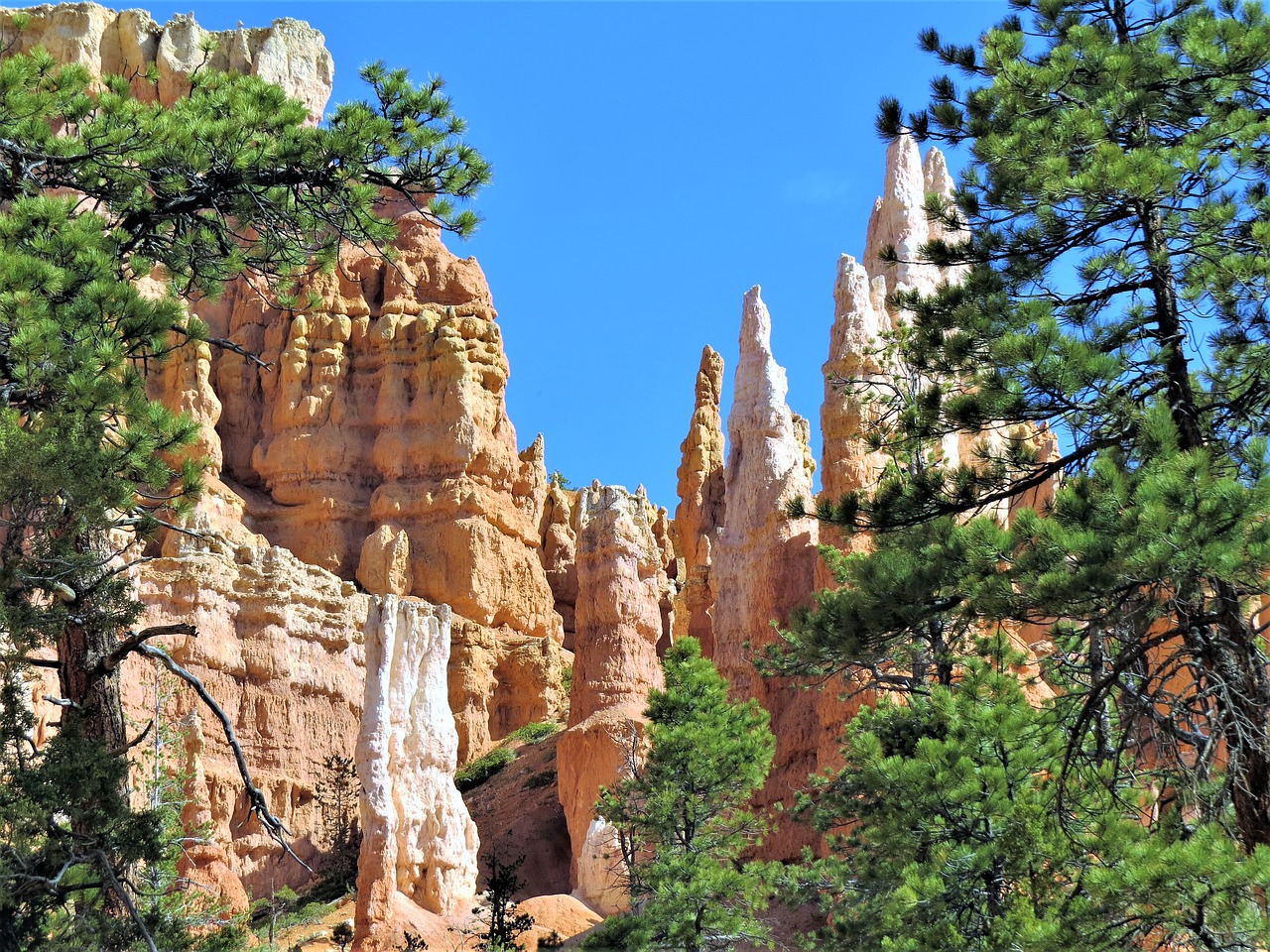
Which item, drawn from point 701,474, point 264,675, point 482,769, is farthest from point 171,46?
point 482,769

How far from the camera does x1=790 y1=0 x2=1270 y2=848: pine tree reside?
9797mm

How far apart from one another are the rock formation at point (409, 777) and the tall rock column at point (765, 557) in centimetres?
638

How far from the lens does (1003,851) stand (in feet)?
44.6

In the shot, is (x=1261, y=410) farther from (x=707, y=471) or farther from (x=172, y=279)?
(x=707, y=471)

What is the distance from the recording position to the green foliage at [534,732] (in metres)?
42.9

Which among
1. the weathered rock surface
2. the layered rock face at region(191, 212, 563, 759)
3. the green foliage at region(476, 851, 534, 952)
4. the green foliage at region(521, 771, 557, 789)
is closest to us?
the green foliage at region(476, 851, 534, 952)

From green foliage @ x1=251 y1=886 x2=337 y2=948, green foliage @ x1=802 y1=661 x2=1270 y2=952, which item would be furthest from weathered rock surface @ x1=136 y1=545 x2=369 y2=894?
green foliage @ x1=802 y1=661 x2=1270 y2=952

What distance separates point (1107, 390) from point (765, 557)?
918 inches

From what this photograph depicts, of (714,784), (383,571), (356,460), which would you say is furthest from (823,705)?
(356,460)

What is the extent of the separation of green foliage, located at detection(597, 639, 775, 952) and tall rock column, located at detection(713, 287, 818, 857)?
17.8 feet

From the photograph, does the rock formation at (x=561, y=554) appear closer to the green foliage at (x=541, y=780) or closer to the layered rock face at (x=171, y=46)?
the green foliage at (x=541, y=780)

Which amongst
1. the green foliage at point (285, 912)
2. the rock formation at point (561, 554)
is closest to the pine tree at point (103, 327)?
the green foliage at point (285, 912)

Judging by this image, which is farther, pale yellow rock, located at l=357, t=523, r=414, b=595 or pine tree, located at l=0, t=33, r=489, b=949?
pale yellow rock, located at l=357, t=523, r=414, b=595

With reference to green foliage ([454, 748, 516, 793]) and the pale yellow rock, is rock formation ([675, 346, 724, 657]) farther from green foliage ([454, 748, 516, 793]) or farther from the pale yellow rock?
green foliage ([454, 748, 516, 793])
